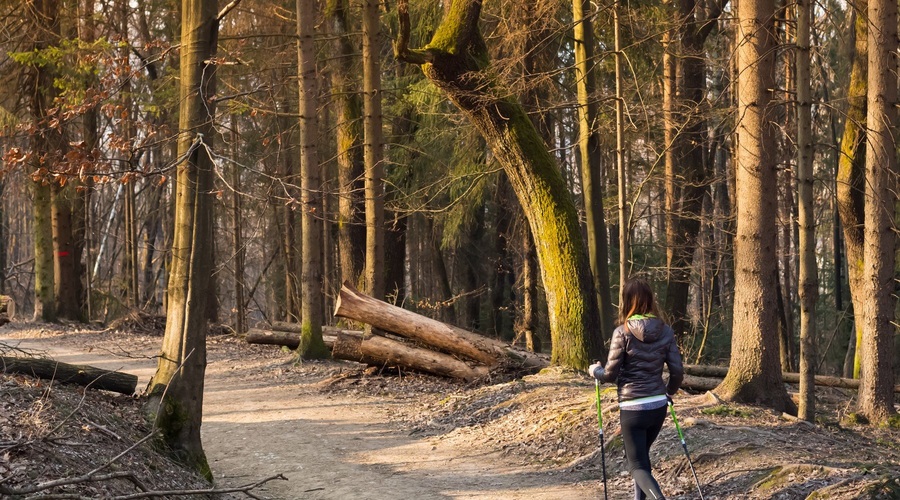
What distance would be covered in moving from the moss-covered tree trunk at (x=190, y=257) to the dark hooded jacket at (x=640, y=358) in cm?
381

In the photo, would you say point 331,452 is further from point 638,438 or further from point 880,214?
point 880,214

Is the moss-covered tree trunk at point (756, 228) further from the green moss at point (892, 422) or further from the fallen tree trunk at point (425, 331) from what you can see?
the fallen tree trunk at point (425, 331)

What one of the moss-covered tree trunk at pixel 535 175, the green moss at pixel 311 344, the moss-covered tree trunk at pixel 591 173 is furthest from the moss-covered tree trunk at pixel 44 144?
the moss-covered tree trunk at pixel 591 173

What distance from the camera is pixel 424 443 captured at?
10055 mm

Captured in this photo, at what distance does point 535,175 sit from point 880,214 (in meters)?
4.76

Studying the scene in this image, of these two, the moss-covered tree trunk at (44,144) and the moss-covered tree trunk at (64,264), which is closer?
the moss-covered tree trunk at (44,144)

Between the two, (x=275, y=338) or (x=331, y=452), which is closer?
(x=331, y=452)

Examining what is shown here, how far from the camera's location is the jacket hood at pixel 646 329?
6066 mm

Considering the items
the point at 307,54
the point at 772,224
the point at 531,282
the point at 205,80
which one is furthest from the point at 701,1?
the point at 205,80

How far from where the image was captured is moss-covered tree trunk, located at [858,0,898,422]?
37.6 ft

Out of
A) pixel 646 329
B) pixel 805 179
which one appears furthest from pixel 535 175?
pixel 646 329

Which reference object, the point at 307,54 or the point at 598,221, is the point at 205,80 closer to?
the point at 307,54

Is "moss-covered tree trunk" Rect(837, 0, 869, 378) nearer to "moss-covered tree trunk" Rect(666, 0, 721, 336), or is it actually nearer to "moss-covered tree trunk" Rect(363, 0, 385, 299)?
"moss-covered tree trunk" Rect(666, 0, 721, 336)

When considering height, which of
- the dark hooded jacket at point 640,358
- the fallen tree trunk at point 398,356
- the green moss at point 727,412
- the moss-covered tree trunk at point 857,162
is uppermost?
the moss-covered tree trunk at point 857,162
